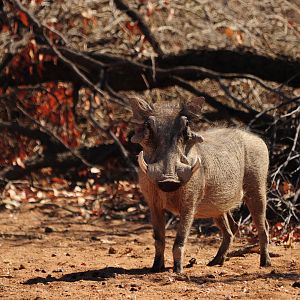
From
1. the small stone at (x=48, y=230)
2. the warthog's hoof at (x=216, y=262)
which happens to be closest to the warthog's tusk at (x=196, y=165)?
the warthog's hoof at (x=216, y=262)

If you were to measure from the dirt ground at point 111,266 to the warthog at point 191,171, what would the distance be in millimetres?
306

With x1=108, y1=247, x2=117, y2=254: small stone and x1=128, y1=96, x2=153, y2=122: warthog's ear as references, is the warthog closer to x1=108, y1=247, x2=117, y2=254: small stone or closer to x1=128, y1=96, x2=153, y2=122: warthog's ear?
x1=128, y1=96, x2=153, y2=122: warthog's ear

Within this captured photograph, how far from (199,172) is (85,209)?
375cm

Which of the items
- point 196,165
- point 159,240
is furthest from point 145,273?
point 196,165

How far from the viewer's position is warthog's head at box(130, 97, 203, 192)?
5488 millimetres

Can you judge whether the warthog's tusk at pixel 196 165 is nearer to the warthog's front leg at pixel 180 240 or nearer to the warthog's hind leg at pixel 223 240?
the warthog's front leg at pixel 180 240

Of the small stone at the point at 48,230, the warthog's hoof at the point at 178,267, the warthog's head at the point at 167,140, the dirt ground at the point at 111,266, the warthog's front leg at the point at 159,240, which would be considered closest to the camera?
the dirt ground at the point at 111,266

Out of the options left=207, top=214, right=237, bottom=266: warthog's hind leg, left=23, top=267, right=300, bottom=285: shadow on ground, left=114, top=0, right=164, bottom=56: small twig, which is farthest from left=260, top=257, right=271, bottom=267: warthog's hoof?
left=114, top=0, right=164, bottom=56: small twig

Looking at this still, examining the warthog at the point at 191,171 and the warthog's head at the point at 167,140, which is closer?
the warthog's head at the point at 167,140

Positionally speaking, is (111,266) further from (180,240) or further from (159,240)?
(180,240)

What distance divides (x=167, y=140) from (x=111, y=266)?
4.60 feet

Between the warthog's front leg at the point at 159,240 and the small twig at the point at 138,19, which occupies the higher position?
the small twig at the point at 138,19

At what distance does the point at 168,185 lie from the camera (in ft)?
17.9

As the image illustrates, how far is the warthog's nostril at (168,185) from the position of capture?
17.9 ft
